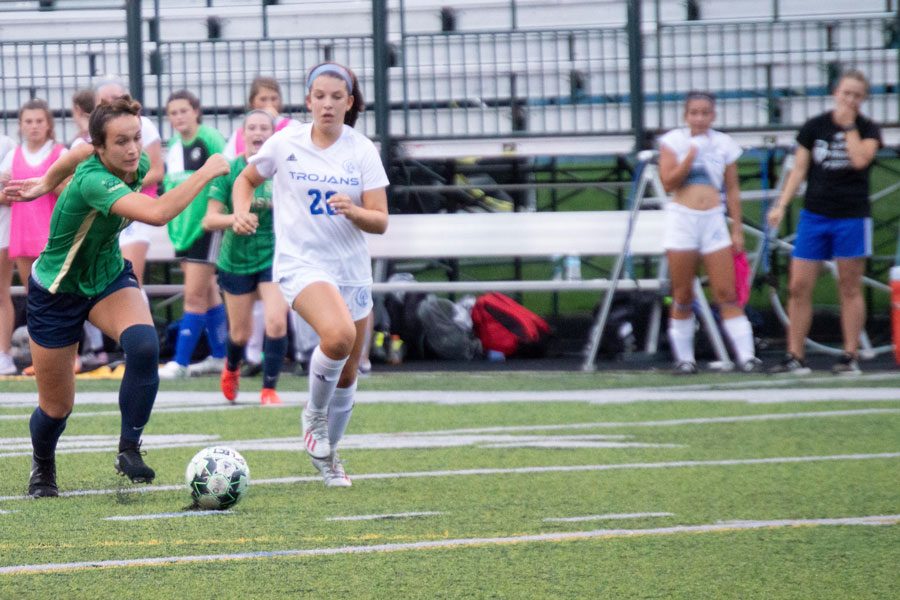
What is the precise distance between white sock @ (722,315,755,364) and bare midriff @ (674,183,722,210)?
976 mm

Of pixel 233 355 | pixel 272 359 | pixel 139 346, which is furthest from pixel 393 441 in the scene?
pixel 139 346

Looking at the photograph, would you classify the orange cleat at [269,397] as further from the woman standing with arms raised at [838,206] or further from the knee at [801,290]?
the knee at [801,290]

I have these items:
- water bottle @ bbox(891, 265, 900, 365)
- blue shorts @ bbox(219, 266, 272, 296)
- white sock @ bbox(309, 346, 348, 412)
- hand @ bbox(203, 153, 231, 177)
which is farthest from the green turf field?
hand @ bbox(203, 153, 231, 177)

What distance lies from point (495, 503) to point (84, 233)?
2121mm

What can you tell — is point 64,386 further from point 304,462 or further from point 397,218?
point 397,218

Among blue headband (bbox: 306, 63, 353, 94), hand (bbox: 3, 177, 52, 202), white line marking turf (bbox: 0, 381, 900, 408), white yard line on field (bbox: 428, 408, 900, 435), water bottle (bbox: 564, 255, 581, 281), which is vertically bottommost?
white yard line on field (bbox: 428, 408, 900, 435)

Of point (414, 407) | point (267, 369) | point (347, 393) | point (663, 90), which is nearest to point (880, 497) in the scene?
point (347, 393)

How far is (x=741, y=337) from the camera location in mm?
12438

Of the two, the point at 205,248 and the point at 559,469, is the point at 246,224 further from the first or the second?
the point at 205,248

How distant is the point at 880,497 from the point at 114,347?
354 inches

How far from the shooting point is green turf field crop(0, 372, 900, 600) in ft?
16.6

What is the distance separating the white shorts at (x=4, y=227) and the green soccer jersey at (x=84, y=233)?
238 inches

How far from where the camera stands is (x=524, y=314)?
14.2m

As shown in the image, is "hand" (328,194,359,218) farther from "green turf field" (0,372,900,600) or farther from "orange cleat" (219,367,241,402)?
"orange cleat" (219,367,241,402)
